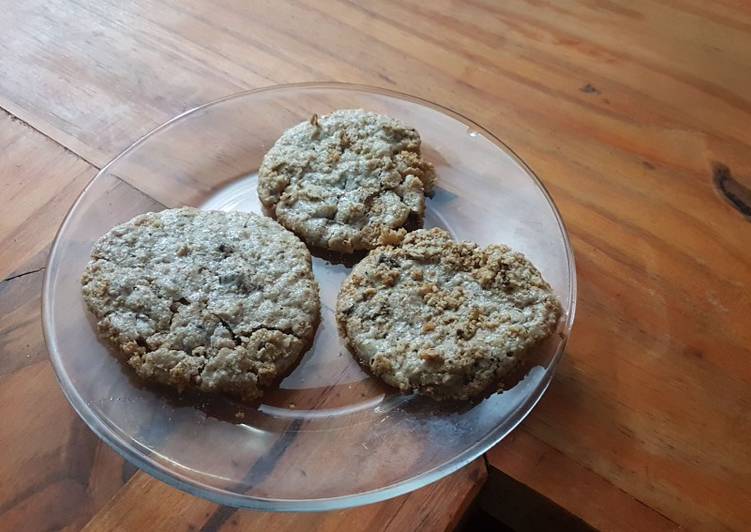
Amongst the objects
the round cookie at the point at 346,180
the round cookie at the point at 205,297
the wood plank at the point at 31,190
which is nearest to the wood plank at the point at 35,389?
the wood plank at the point at 31,190

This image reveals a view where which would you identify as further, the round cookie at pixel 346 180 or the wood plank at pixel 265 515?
the round cookie at pixel 346 180

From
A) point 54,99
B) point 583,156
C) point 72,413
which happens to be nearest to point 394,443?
point 72,413

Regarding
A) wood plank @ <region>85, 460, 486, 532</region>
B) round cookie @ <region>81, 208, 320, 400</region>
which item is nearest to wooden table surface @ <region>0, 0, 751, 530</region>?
wood plank @ <region>85, 460, 486, 532</region>

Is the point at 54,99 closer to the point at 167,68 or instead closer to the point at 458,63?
the point at 167,68

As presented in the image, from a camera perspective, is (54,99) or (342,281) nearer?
(342,281)

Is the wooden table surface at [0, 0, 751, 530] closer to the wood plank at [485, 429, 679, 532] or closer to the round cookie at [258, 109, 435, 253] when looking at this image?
the wood plank at [485, 429, 679, 532]

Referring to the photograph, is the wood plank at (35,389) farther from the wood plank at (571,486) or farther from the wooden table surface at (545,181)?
the wood plank at (571,486)
